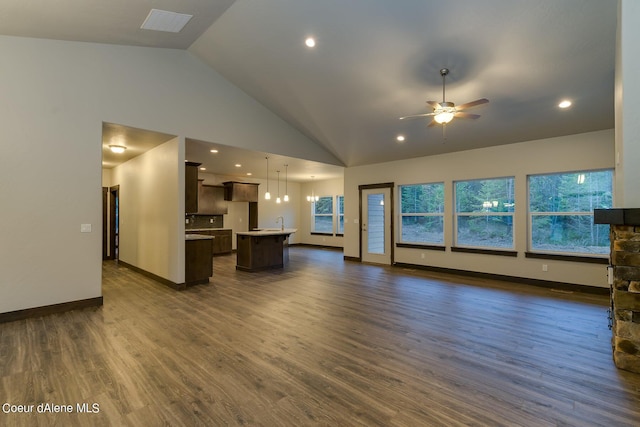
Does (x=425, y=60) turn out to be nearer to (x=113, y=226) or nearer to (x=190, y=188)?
(x=190, y=188)

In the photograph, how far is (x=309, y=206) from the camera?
12.1 metres

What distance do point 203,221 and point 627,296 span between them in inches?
A: 371

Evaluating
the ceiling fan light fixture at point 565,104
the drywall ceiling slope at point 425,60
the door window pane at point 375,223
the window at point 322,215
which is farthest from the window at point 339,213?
the ceiling fan light fixture at point 565,104

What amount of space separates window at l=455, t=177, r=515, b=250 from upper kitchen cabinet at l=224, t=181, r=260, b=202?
642 cm

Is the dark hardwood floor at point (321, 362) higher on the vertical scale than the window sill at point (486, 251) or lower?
lower

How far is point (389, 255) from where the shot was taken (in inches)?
308

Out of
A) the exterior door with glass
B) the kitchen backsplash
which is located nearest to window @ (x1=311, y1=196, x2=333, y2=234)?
the exterior door with glass

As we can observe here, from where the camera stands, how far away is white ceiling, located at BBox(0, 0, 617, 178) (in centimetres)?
334

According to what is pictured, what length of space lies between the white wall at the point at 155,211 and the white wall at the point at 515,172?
4913mm

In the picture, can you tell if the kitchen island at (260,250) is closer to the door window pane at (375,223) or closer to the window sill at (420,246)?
the door window pane at (375,223)

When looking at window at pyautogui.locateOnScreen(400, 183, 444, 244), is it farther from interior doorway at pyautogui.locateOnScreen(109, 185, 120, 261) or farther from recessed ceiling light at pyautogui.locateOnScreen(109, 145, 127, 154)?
interior doorway at pyautogui.locateOnScreen(109, 185, 120, 261)

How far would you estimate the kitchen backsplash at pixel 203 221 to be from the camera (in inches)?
365

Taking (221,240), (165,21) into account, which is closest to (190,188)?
(165,21)

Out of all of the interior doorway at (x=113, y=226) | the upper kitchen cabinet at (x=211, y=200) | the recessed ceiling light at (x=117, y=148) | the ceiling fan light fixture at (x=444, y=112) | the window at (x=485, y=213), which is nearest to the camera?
the ceiling fan light fixture at (x=444, y=112)
